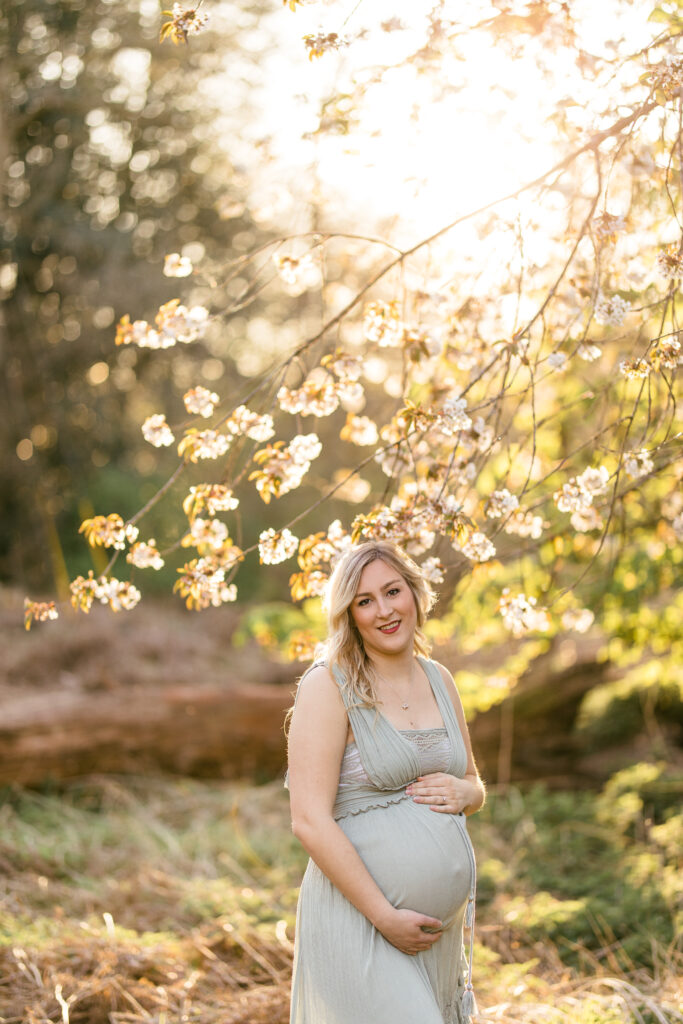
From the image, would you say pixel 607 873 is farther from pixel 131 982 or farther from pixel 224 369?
pixel 224 369

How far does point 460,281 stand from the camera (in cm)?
389

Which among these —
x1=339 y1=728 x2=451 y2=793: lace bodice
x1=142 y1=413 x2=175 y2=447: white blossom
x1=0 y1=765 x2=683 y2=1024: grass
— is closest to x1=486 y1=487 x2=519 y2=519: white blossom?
x1=339 y1=728 x2=451 y2=793: lace bodice

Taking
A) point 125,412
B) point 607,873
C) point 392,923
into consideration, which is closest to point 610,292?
point 392,923

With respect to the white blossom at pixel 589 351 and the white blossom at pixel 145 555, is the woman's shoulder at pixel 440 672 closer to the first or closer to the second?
the white blossom at pixel 145 555

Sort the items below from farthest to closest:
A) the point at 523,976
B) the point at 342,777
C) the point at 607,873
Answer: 1. the point at 607,873
2. the point at 523,976
3. the point at 342,777

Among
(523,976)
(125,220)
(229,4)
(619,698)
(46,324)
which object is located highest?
(229,4)

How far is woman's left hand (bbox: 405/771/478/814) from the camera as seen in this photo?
2.66 metres

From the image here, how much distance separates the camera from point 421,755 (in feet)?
8.82

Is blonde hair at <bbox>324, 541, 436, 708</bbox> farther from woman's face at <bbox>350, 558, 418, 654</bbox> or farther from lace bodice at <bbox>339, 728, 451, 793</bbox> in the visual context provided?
lace bodice at <bbox>339, 728, 451, 793</bbox>

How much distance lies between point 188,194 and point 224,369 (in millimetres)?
3044

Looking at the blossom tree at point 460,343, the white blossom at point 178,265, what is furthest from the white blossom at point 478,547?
the white blossom at point 178,265

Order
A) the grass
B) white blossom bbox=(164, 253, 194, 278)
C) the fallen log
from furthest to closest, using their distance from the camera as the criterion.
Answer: the fallen log
the grass
white blossom bbox=(164, 253, 194, 278)

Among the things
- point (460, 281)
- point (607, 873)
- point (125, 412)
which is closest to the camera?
point (460, 281)

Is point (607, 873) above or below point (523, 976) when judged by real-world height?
below
